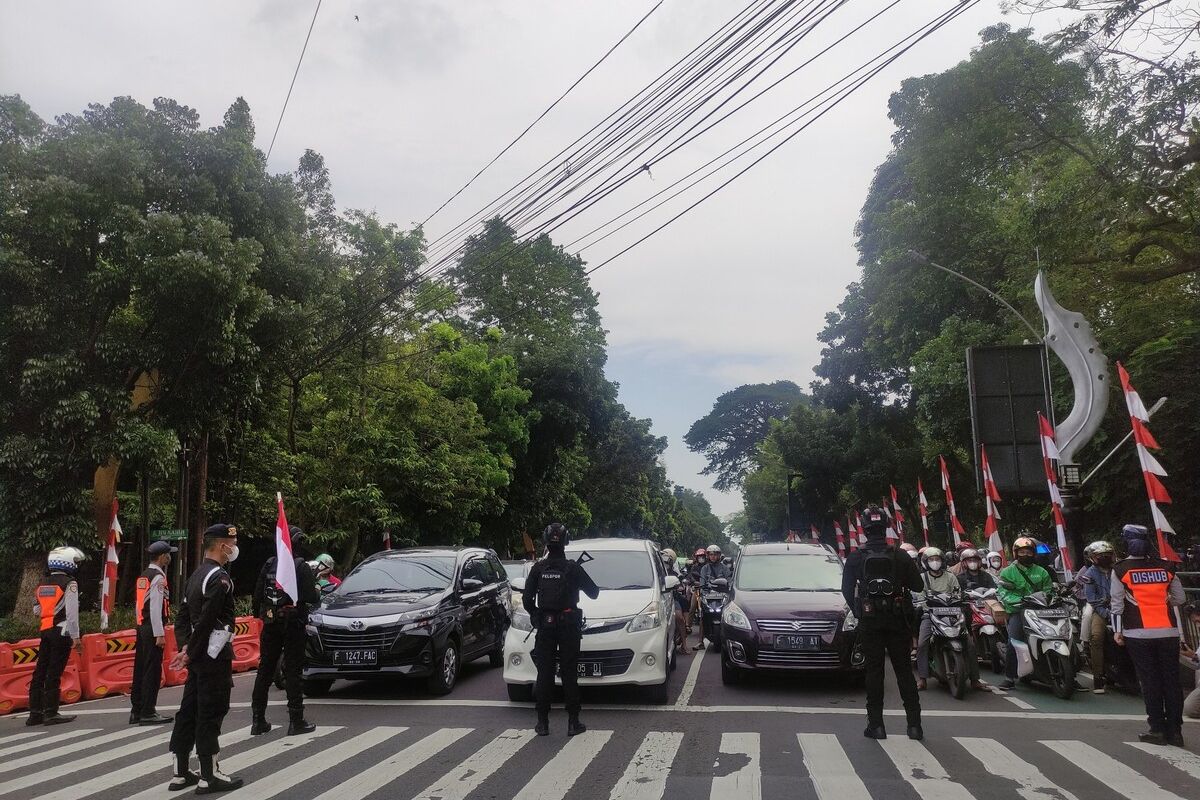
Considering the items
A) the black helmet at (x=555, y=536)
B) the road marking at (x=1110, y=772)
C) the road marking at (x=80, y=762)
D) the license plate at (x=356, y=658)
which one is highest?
the black helmet at (x=555, y=536)

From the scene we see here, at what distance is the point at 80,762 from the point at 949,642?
337 inches

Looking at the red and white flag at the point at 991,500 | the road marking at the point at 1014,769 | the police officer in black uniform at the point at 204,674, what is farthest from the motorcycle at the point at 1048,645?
the police officer in black uniform at the point at 204,674

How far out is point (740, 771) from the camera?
21.4 ft

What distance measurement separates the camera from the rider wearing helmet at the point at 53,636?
973 cm

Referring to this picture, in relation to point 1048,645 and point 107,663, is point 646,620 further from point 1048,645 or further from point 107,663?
point 107,663

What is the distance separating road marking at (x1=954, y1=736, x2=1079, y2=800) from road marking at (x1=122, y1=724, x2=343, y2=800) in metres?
5.01

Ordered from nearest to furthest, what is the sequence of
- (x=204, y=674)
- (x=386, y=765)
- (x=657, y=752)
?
(x=204, y=674) → (x=386, y=765) → (x=657, y=752)

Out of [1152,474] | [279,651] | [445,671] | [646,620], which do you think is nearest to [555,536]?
[646,620]

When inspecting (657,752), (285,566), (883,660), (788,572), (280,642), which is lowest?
(657,752)

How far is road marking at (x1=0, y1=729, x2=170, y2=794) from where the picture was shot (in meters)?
6.81

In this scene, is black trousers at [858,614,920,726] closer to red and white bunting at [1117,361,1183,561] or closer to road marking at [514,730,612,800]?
road marking at [514,730,612,800]

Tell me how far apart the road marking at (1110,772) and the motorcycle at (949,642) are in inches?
88.5

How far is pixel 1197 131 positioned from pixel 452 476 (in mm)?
20089

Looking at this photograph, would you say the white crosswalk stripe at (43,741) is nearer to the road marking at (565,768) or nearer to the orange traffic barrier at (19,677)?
the orange traffic barrier at (19,677)
